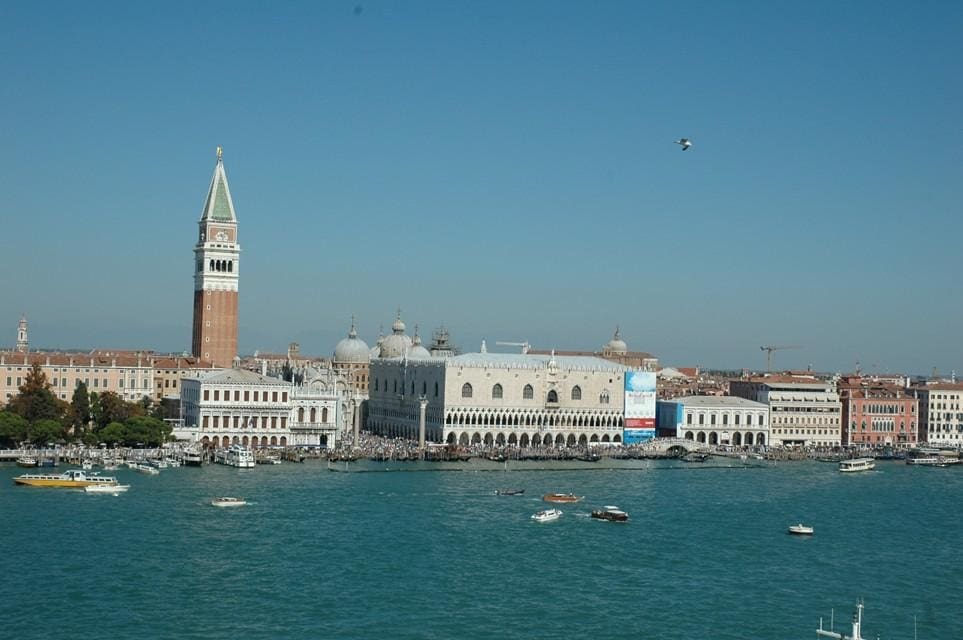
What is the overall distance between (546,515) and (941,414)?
26.0 metres

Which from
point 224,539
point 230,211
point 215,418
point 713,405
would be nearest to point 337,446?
point 215,418

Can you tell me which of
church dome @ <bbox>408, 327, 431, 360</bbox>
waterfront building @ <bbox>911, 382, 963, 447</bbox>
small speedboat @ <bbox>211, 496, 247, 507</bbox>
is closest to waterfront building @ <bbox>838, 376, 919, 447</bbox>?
waterfront building @ <bbox>911, 382, 963, 447</bbox>

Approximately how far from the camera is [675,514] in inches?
989

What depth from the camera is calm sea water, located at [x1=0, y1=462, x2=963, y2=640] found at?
15820mm

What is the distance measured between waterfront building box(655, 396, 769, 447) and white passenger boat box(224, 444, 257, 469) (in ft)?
49.5

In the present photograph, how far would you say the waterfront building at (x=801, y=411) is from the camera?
42.8m

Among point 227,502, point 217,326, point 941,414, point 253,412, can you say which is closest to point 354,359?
point 217,326

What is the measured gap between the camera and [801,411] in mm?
43156

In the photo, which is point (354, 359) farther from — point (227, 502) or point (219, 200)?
→ point (227, 502)

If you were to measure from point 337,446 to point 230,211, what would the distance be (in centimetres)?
959

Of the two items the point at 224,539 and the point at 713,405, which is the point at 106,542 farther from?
the point at 713,405

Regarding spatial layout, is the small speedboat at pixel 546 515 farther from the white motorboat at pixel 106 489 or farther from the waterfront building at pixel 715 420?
the waterfront building at pixel 715 420

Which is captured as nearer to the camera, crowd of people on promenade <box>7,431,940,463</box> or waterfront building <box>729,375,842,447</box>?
crowd of people on promenade <box>7,431,940,463</box>

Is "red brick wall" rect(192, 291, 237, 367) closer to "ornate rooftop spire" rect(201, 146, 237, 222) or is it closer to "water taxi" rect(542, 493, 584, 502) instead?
"ornate rooftop spire" rect(201, 146, 237, 222)
